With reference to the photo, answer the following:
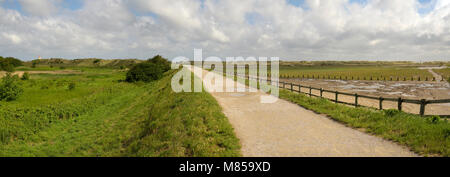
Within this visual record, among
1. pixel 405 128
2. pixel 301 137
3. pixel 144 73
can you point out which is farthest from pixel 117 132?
pixel 144 73

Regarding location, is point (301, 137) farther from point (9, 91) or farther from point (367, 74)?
point (367, 74)

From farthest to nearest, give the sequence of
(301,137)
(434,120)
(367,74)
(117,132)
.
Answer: (367,74)
(117,132)
(434,120)
(301,137)

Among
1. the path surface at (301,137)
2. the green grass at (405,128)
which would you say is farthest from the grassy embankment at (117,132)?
the green grass at (405,128)

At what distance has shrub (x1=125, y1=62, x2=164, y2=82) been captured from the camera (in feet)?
144

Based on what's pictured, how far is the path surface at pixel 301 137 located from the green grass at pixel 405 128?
0.42 meters

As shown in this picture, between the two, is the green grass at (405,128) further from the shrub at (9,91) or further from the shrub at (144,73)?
the shrub at (144,73)

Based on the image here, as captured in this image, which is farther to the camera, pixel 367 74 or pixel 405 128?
Answer: pixel 367 74

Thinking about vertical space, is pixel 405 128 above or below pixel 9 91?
below

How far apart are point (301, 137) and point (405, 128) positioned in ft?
11.5

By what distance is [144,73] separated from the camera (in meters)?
45.3

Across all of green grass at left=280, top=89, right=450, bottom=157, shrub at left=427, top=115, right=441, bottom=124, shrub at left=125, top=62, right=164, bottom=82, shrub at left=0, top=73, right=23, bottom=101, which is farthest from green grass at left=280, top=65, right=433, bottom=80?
shrub at left=0, top=73, right=23, bottom=101

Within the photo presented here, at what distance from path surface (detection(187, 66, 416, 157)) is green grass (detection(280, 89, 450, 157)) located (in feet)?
1.37

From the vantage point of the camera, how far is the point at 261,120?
32.1 ft

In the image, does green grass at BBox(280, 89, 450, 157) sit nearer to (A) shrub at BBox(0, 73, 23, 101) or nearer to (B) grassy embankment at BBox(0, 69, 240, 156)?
(B) grassy embankment at BBox(0, 69, 240, 156)
